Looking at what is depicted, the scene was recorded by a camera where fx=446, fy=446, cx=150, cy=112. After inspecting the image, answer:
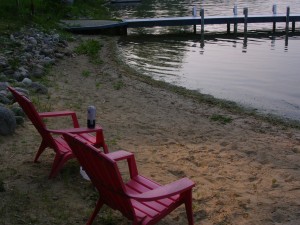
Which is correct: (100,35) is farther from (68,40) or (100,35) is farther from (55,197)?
(55,197)

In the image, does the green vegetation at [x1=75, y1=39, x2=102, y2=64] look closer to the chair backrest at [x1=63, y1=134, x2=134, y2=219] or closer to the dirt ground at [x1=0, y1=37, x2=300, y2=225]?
the dirt ground at [x1=0, y1=37, x2=300, y2=225]

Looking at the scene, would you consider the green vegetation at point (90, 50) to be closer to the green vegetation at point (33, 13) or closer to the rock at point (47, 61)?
the rock at point (47, 61)

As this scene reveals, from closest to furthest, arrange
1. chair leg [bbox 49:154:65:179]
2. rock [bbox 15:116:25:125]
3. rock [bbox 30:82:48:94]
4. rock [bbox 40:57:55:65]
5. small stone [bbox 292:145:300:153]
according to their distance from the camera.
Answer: chair leg [bbox 49:154:65:179]
small stone [bbox 292:145:300:153]
rock [bbox 15:116:25:125]
rock [bbox 30:82:48:94]
rock [bbox 40:57:55:65]

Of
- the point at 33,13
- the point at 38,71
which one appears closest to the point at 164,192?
the point at 38,71

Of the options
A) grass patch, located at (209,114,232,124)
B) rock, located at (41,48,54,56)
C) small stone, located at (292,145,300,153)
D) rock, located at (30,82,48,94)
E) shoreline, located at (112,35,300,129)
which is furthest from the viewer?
rock, located at (41,48,54,56)

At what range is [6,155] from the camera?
5.70 meters

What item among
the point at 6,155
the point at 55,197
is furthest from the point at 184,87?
the point at 55,197

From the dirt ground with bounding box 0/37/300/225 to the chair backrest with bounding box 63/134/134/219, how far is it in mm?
568

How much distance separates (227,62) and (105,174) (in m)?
13.4

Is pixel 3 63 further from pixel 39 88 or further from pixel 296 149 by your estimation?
pixel 296 149

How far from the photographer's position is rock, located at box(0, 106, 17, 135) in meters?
6.12

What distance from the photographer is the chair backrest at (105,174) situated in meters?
3.36

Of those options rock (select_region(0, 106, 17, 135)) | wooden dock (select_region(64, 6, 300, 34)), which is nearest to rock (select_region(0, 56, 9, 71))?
rock (select_region(0, 106, 17, 135))

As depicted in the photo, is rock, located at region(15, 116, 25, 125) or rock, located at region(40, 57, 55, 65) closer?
rock, located at region(15, 116, 25, 125)
